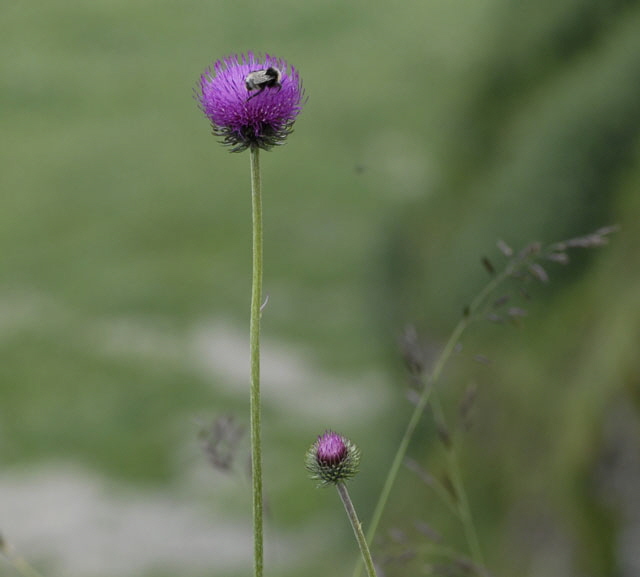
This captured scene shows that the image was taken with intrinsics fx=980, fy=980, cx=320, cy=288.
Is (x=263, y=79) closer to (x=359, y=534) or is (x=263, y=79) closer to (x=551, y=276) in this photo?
(x=359, y=534)

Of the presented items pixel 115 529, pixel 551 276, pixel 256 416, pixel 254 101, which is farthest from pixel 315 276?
pixel 256 416

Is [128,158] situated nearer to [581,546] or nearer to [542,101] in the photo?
[542,101]

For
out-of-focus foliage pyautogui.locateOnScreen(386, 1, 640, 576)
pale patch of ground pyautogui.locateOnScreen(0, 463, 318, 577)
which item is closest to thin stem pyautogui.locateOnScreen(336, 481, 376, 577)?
out-of-focus foliage pyautogui.locateOnScreen(386, 1, 640, 576)

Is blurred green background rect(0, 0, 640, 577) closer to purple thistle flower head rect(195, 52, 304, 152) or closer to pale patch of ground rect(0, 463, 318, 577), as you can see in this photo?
pale patch of ground rect(0, 463, 318, 577)

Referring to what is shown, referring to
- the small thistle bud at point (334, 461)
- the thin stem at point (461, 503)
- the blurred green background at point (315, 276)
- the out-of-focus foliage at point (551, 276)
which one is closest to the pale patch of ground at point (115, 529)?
the blurred green background at point (315, 276)

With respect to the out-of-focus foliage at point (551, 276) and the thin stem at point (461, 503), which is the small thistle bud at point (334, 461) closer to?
the thin stem at point (461, 503)
